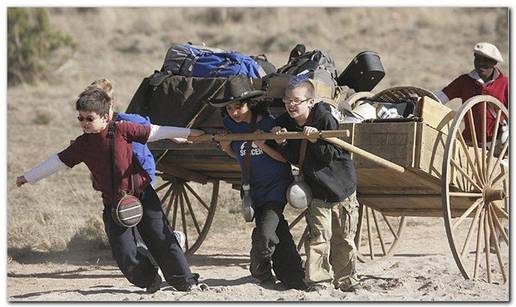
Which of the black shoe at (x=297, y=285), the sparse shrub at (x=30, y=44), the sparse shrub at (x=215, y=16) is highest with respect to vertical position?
the sparse shrub at (x=215, y=16)

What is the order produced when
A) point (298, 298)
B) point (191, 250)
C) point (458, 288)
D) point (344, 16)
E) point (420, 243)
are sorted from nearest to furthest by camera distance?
1. point (298, 298)
2. point (458, 288)
3. point (191, 250)
4. point (420, 243)
5. point (344, 16)

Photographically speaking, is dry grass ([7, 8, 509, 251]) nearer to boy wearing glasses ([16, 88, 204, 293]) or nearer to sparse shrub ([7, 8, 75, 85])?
sparse shrub ([7, 8, 75, 85])

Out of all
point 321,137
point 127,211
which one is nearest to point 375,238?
point 321,137

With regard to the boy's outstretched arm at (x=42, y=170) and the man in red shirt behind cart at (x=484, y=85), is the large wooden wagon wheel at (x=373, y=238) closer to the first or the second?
the man in red shirt behind cart at (x=484, y=85)

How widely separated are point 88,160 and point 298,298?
1.68 metres

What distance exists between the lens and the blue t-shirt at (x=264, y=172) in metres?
7.79

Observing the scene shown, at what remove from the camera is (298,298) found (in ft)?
24.6

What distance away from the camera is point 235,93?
25.5 feet

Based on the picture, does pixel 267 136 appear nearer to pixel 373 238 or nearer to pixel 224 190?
pixel 373 238

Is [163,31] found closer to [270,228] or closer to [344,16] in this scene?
[344,16]

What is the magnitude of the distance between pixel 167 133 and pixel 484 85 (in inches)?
124

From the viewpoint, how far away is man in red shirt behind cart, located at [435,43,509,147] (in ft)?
30.7

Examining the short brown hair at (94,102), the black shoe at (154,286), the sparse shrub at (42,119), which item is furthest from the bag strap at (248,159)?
the sparse shrub at (42,119)

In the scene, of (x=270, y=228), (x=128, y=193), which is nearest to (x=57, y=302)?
(x=128, y=193)
